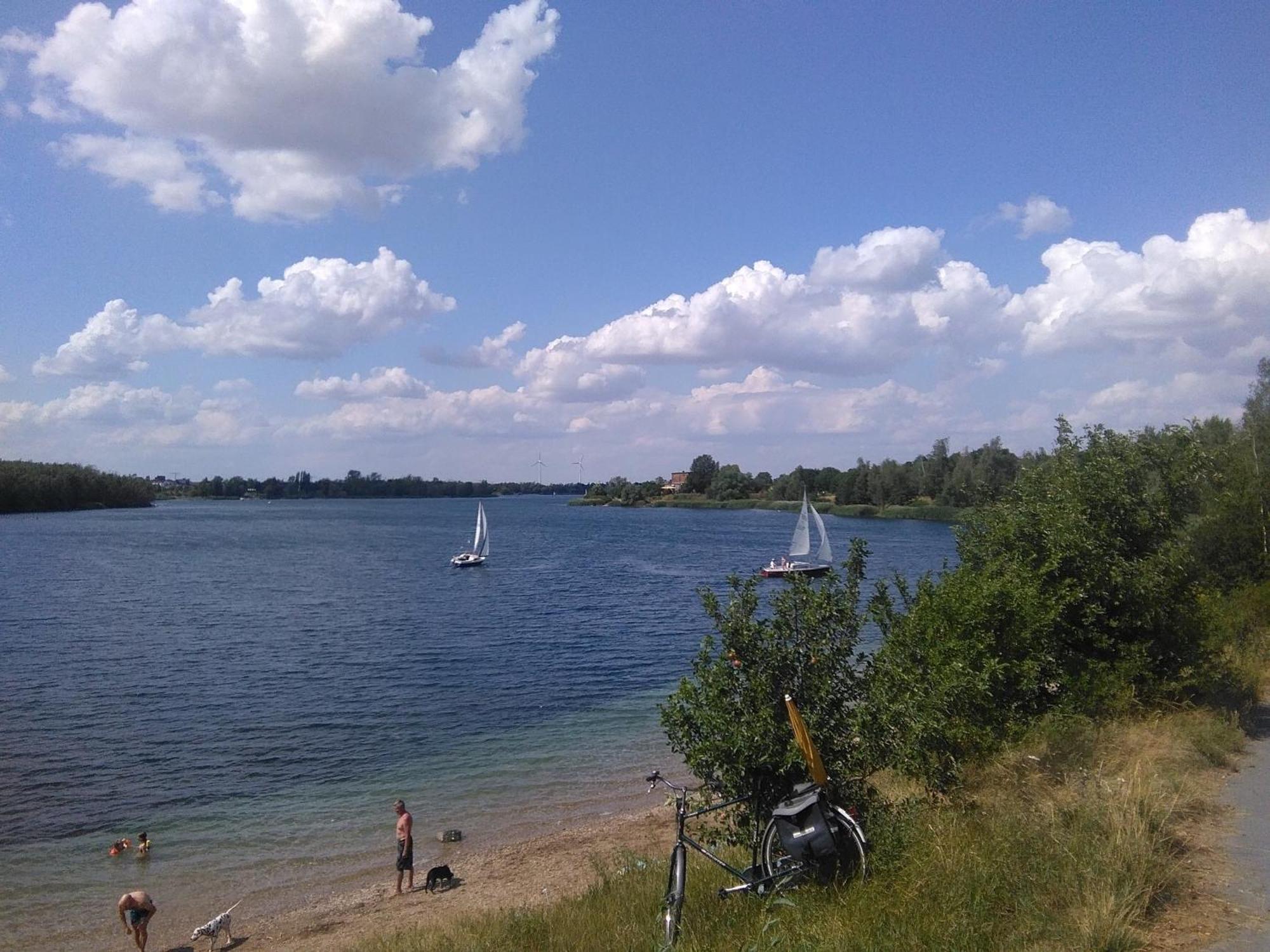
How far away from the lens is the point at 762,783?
7.65m

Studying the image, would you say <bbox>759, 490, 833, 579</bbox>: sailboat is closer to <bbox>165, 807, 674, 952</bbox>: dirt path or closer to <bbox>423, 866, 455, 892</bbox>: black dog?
<bbox>165, 807, 674, 952</bbox>: dirt path

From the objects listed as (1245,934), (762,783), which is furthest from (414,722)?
(1245,934)

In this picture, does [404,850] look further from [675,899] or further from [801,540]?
[801,540]

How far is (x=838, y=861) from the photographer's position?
671 centimetres

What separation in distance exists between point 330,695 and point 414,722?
460 centimetres

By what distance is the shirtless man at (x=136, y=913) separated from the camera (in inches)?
535

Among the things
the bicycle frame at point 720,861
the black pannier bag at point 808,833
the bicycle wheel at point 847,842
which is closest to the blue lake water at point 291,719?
the bicycle frame at point 720,861

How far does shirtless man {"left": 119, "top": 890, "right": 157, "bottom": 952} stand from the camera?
13.6m

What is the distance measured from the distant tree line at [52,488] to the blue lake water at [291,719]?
12372 centimetres

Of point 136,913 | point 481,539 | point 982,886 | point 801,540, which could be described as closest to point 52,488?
point 481,539

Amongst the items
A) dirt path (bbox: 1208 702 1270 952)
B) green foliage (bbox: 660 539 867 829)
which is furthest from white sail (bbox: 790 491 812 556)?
green foliage (bbox: 660 539 867 829)

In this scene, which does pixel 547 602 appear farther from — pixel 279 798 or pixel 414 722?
pixel 279 798

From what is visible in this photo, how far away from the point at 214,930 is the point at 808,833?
36.7 ft

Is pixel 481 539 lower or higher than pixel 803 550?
higher
